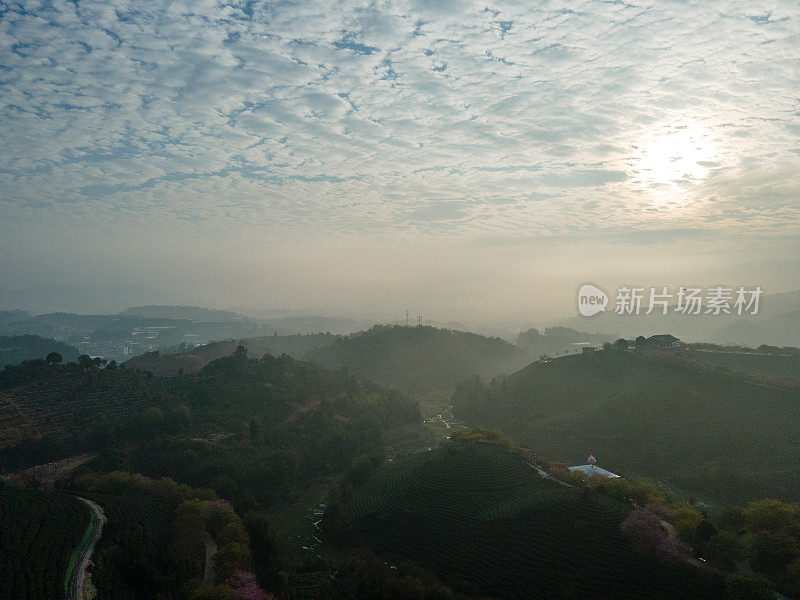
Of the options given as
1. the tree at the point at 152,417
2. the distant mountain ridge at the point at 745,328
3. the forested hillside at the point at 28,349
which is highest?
the distant mountain ridge at the point at 745,328

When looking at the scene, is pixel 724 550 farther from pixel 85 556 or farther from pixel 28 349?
pixel 28 349

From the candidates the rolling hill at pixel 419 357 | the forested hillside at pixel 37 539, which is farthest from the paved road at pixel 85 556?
the rolling hill at pixel 419 357

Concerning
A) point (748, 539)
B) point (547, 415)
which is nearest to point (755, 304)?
point (547, 415)

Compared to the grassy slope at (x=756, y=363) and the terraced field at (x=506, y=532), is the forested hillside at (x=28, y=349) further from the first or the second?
the grassy slope at (x=756, y=363)

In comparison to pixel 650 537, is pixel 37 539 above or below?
below

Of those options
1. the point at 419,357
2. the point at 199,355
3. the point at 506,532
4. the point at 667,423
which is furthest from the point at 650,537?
the point at 199,355

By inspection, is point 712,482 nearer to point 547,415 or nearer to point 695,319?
point 547,415

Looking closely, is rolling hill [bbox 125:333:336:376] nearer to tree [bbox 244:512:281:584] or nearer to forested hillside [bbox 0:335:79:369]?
forested hillside [bbox 0:335:79:369]
